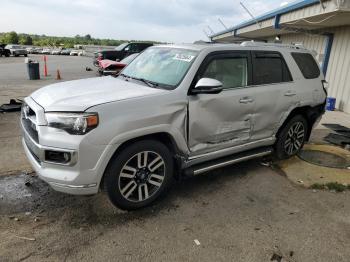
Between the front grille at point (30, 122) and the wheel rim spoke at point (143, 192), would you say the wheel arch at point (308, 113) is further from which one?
the front grille at point (30, 122)

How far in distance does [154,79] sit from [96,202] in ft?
5.60

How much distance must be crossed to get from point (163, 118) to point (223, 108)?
0.96 metres

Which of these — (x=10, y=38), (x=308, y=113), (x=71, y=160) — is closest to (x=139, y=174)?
(x=71, y=160)

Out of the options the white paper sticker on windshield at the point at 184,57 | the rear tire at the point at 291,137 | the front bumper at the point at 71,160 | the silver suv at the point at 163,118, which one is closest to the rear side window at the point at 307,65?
the silver suv at the point at 163,118

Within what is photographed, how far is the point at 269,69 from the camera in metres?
4.75

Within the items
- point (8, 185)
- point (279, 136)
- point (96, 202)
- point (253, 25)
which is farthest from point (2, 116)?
point (253, 25)

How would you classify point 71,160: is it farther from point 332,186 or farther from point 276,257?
point 332,186

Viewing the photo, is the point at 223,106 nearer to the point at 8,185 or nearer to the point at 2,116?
the point at 8,185

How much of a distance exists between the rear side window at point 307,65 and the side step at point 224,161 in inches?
59.4

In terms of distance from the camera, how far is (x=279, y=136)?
517cm

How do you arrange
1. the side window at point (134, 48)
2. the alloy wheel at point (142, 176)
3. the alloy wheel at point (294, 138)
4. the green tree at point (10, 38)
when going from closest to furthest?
the alloy wheel at point (142, 176) < the alloy wheel at point (294, 138) < the side window at point (134, 48) < the green tree at point (10, 38)

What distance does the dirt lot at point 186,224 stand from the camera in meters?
2.94

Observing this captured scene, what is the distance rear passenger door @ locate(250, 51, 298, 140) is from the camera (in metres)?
4.54

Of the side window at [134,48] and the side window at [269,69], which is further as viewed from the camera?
the side window at [134,48]
